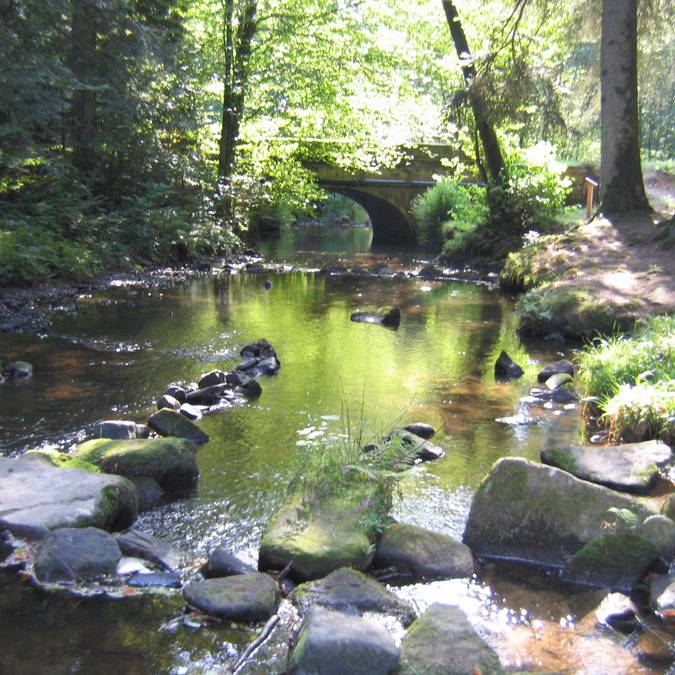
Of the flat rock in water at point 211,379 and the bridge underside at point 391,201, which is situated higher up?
the bridge underside at point 391,201

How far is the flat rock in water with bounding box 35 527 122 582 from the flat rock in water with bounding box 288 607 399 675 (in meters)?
1.25

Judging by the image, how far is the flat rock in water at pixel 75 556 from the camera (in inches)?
158

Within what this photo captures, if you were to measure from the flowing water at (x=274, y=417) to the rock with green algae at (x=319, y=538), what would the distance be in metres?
0.21

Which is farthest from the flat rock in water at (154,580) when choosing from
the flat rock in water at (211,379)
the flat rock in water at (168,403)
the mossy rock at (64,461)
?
the flat rock in water at (211,379)

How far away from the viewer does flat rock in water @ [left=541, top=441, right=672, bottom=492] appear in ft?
16.9

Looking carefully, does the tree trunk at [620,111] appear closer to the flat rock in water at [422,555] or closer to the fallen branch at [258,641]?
the flat rock in water at [422,555]

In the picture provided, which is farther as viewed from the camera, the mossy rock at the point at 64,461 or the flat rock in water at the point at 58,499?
the mossy rock at the point at 64,461

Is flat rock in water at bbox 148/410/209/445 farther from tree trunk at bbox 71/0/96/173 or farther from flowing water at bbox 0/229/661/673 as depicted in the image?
tree trunk at bbox 71/0/96/173

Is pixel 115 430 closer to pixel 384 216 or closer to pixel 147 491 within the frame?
pixel 147 491

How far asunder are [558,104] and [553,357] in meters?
7.71

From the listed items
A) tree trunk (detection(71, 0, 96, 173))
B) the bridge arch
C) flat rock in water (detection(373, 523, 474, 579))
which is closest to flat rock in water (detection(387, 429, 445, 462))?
flat rock in water (detection(373, 523, 474, 579))

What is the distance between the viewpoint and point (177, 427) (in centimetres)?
616

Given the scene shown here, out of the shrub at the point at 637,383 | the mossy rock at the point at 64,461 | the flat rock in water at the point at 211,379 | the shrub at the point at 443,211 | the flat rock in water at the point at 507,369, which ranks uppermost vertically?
the shrub at the point at 443,211

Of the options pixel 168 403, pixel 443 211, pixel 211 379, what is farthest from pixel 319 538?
pixel 443 211
